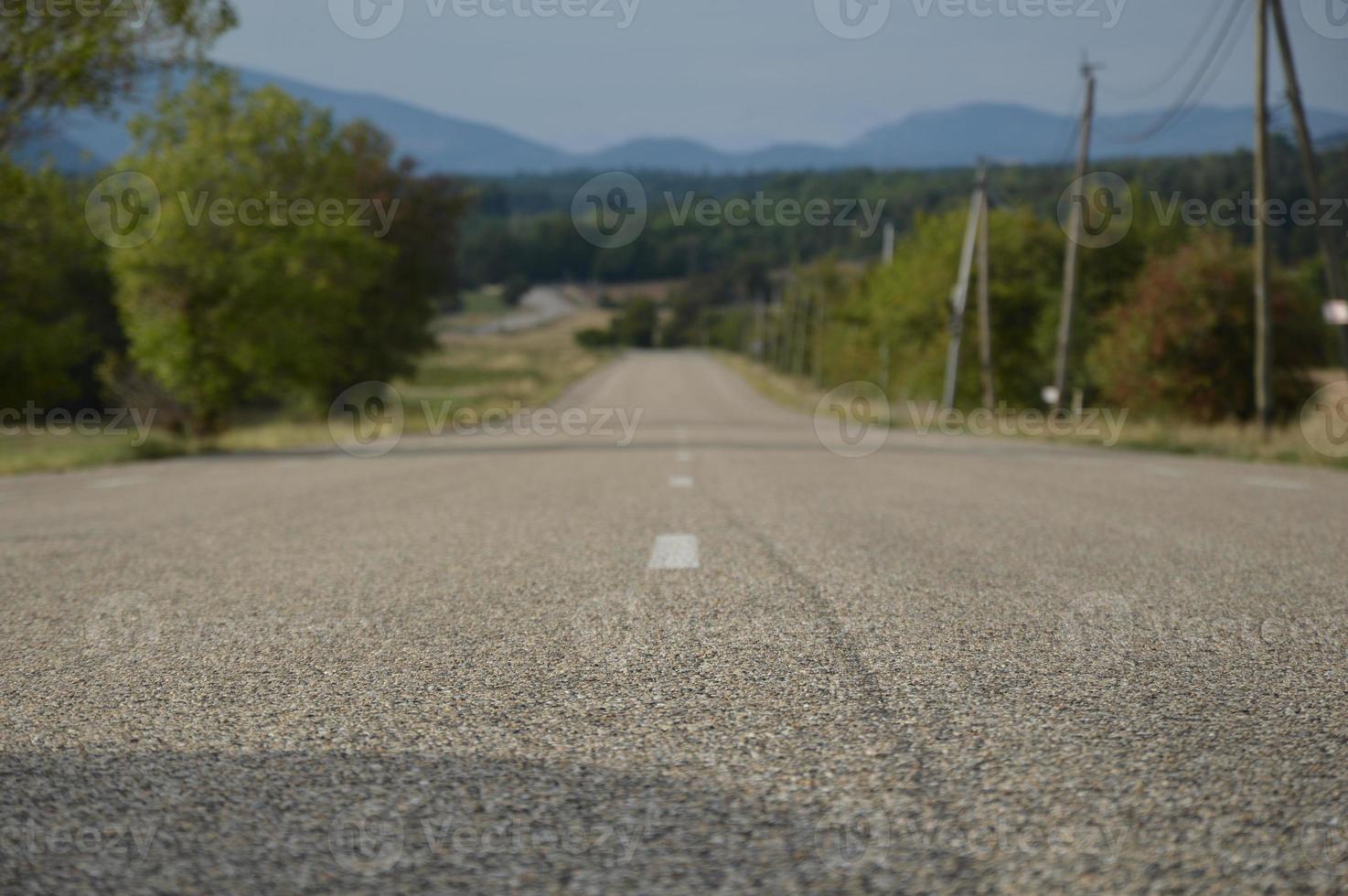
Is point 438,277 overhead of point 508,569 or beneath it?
overhead

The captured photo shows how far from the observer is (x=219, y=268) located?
26.0 m

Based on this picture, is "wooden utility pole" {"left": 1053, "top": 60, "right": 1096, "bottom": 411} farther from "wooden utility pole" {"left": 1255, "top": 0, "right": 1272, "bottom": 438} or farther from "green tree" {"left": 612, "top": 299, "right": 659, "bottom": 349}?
"green tree" {"left": 612, "top": 299, "right": 659, "bottom": 349}

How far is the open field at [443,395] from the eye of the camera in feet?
69.3

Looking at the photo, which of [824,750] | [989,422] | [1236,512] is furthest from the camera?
[989,422]

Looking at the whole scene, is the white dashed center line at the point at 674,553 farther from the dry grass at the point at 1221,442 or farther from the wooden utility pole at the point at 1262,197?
the wooden utility pole at the point at 1262,197

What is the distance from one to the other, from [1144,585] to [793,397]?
54118 mm

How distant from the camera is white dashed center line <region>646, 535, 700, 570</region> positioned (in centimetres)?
654

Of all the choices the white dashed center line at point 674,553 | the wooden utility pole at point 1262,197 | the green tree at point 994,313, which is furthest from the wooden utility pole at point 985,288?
the white dashed center line at point 674,553

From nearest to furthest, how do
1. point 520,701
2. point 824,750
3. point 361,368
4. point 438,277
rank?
point 824,750
point 520,701
point 361,368
point 438,277

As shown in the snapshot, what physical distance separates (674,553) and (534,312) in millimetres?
154374

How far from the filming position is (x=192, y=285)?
26344mm

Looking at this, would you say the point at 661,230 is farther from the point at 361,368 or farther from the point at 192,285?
the point at 192,285

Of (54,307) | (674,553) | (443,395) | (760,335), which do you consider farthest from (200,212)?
(760,335)

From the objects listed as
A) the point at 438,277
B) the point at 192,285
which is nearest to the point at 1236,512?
the point at 192,285
